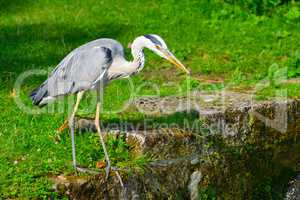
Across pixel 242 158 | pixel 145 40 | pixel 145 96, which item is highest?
pixel 145 40

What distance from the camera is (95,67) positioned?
20.5ft

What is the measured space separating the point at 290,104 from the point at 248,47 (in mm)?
2392

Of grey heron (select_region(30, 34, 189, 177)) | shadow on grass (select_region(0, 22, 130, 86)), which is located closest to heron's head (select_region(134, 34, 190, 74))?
grey heron (select_region(30, 34, 189, 177))

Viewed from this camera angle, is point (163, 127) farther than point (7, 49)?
No

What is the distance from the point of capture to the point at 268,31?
412 inches

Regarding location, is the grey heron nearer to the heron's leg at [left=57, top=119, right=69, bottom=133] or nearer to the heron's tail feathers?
the heron's tail feathers

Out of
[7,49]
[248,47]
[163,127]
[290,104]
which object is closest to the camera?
[163,127]

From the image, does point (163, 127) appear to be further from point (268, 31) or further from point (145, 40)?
point (268, 31)

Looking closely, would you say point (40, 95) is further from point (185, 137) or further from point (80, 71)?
point (185, 137)

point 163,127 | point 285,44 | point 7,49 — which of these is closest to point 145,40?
point 163,127

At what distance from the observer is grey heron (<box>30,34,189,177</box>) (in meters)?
Result: 6.25

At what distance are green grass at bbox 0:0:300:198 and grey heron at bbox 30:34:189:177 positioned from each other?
416 millimetres

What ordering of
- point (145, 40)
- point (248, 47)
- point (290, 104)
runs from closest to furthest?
point (145, 40) → point (290, 104) → point (248, 47)

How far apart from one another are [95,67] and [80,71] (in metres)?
0.13
